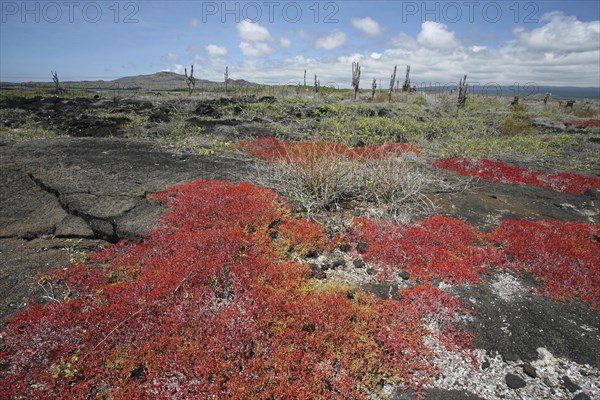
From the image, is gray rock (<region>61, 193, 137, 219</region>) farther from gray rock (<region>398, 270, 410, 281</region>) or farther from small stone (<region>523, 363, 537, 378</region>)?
small stone (<region>523, 363, 537, 378</region>)

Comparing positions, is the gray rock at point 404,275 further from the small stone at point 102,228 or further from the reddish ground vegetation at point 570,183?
the reddish ground vegetation at point 570,183

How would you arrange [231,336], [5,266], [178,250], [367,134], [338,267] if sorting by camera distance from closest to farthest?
[231,336]
[5,266]
[178,250]
[338,267]
[367,134]

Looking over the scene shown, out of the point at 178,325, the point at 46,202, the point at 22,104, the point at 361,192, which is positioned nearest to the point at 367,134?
the point at 361,192

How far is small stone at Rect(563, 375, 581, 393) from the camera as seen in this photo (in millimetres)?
3684

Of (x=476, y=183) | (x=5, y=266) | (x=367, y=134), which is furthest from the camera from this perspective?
(x=367, y=134)

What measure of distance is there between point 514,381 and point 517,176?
10668 millimetres

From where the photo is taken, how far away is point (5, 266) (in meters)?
5.12

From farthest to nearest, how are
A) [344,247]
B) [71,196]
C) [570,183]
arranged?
1. [570,183]
2. [71,196]
3. [344,247]

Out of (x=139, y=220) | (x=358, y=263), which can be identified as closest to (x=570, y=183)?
(x=358, y=263)

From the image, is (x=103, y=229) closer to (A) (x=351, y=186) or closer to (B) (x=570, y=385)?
(A) (x=351, y=186)

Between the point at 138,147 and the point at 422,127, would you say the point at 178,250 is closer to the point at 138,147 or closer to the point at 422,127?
the point at 138,147

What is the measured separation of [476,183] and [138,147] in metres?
12.6

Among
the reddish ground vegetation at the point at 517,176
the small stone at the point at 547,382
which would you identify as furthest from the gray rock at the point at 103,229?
the reddish ground vegetation at the point at 517,176

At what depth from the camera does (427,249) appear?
623cm
